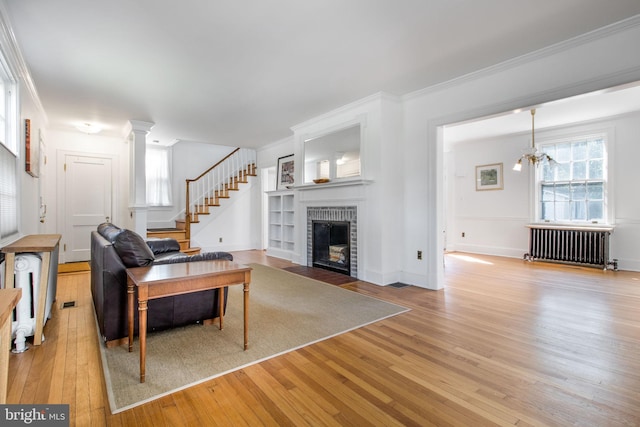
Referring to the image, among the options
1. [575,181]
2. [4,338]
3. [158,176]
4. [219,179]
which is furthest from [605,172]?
[158,176]

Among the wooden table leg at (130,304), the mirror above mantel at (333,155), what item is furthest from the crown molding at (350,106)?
the wooden table leg at (130,304)

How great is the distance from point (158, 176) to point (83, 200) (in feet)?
5.64

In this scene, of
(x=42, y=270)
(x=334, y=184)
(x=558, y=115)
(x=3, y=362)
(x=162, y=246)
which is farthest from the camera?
(x=558, y=115)

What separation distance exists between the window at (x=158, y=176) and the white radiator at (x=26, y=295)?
17.6 ft

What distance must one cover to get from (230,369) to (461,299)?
2.79 m

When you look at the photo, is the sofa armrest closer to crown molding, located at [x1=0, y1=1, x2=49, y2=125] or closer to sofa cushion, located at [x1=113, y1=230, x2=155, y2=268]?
sofa cushion, located at [x1=113, y1=230, x2=155, y2=268]

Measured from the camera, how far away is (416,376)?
6.69 ft

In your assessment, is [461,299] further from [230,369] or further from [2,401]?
[2,401]

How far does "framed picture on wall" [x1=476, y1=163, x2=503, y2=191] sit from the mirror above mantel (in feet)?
13.5

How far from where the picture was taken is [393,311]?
130 inches

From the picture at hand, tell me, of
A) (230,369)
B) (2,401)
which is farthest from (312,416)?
(2,401)

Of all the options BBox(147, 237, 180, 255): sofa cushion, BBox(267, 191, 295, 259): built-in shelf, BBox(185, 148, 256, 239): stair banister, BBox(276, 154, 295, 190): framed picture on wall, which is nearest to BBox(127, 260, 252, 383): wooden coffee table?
BBox(147, 237, 180, 255): sofa cushion

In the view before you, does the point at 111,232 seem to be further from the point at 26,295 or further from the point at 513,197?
the point at 513,197

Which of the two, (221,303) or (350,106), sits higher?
(350,106)
